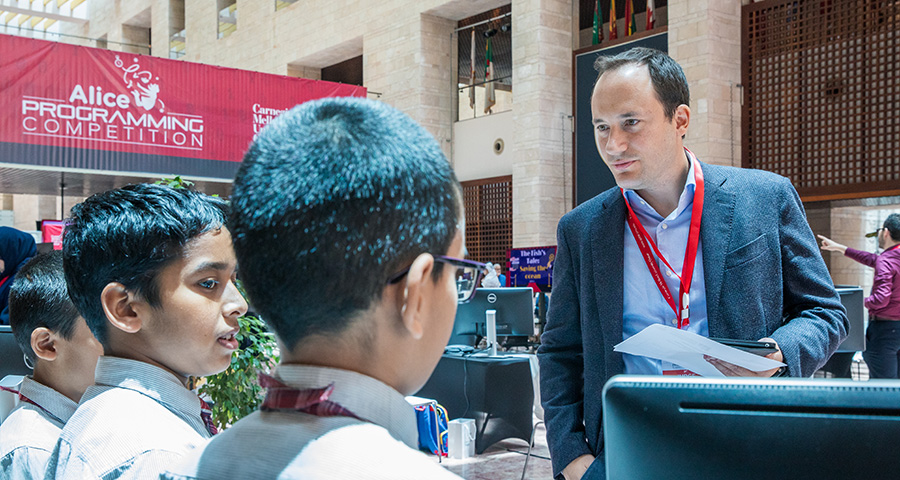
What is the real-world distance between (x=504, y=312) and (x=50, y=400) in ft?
17.4

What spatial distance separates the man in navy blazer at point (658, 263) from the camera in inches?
65.1

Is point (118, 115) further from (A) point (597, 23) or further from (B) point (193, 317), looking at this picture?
(B) point (193, 317)

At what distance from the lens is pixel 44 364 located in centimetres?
183

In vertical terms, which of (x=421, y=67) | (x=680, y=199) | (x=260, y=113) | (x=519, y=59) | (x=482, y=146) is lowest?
(x=680, y=199)

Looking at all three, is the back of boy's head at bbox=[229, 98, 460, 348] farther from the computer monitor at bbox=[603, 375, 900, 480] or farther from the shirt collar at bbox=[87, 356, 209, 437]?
the shirt collar at bbox=[87, 356, 209, 437]

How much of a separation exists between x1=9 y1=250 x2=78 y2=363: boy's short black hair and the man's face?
1344mm

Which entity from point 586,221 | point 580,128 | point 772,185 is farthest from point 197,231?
point 580,128

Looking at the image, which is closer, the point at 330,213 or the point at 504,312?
the point at 330,213

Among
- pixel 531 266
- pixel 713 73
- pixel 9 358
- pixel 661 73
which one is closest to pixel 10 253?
pixel 9 358

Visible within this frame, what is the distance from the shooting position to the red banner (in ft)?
37.6

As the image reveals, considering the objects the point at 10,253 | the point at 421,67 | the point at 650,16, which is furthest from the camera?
the point at 421,67

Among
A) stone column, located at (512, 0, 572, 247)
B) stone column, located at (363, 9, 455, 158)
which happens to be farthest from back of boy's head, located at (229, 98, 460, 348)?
stone column, located at (363, 9, 455, 158)

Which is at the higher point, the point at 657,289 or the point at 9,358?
the point at 657,289

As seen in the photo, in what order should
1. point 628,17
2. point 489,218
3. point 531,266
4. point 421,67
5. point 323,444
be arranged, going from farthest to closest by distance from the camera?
point 421,67 → point 489,218 → point 628,17 → point 531,266 → point 323,444
